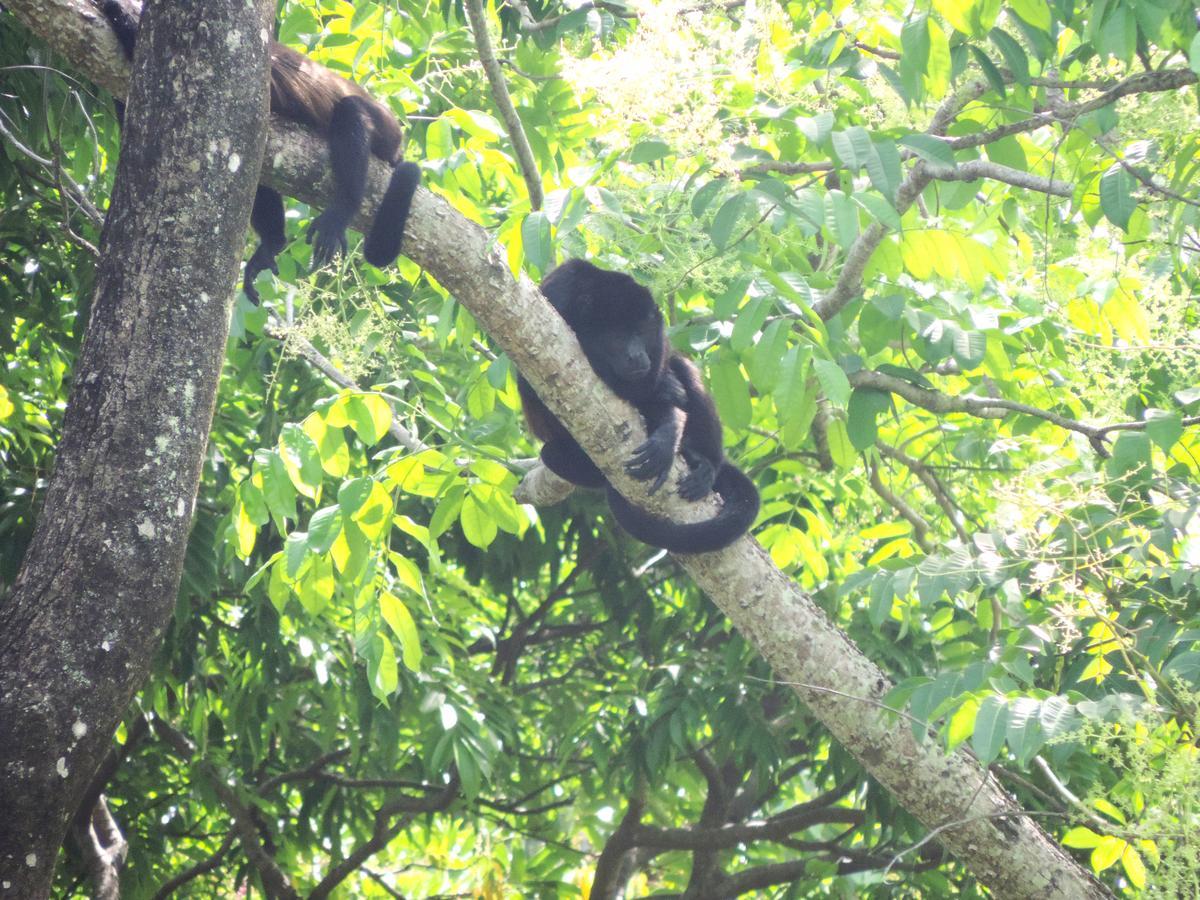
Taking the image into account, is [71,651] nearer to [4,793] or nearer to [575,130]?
[4,793]

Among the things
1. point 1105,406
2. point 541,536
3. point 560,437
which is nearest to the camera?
point 1105,406

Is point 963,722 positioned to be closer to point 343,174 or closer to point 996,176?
point 996,176

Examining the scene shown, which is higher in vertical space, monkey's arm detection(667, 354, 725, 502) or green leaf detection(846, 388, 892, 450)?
Answer: green leaf detection(846, 388, 892, 450)

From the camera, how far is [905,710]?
11.1 ft

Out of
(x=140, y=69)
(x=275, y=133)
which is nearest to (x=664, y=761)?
(x=275, y=133)

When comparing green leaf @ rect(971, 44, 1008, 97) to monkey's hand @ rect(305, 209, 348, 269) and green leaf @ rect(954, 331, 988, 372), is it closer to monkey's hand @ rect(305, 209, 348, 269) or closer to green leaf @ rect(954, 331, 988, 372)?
green leaf @ rect(954, 331, 988, 372)

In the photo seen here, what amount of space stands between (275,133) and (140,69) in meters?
0.68

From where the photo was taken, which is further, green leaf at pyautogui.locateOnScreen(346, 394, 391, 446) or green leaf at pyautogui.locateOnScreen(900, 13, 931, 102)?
green leaf at pyautogui.locateOnScreen(346, 394, 391, 446)

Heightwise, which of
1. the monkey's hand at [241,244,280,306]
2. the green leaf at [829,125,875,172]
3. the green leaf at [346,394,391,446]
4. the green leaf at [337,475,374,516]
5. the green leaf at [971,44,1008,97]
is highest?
the green leaf at [971,44,1008,97]


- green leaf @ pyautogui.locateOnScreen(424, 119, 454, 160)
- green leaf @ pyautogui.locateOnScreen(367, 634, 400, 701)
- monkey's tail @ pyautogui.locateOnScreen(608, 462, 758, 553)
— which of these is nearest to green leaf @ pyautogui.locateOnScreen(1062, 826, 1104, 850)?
monkey's tail @ pyautogui.locateOnScreen(608, 462, 758, 553)

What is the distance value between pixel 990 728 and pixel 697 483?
1343 millimetres

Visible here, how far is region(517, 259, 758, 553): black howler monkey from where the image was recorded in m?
3.68

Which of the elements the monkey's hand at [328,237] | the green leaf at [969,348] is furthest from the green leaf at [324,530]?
the green leaf at [969,348]

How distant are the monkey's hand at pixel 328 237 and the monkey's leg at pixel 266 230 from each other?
32.5 inches
